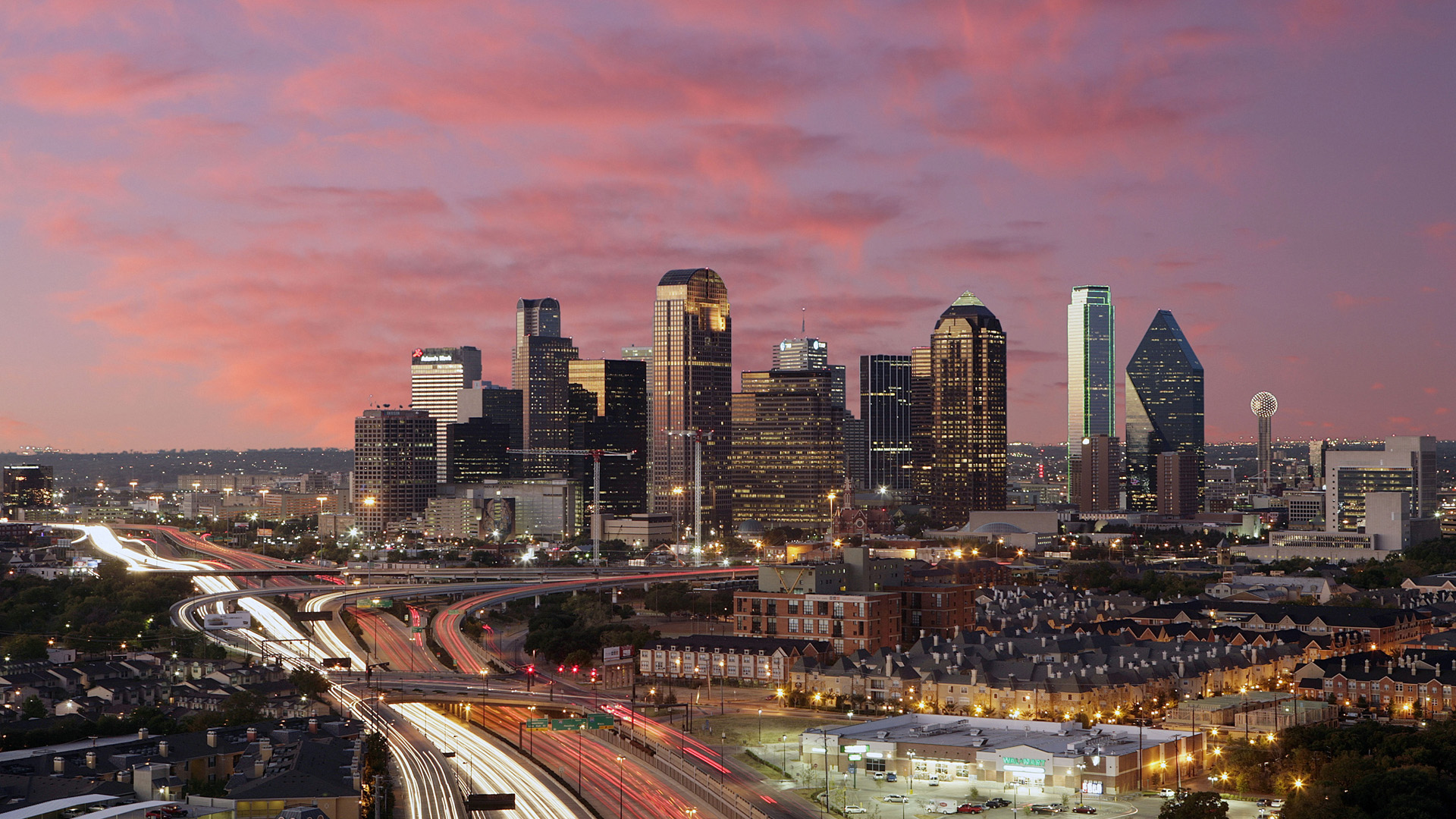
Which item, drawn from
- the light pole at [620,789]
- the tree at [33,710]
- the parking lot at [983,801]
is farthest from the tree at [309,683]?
the parking lot at [983,801]

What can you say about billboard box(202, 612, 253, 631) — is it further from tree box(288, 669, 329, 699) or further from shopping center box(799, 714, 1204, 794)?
shopping center box(799, 714, 1204, 794)

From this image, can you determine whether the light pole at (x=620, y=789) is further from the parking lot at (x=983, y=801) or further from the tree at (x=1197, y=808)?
the tree at (x=1197, y=808)

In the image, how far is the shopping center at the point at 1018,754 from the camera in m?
78.2

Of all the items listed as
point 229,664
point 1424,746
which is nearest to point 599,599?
point 229,664

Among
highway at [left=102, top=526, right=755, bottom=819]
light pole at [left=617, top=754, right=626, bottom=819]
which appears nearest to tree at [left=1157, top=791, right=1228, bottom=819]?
highway at [left=102, top=526, right=755, bottom=819]

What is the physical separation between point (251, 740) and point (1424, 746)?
56138 millimetres

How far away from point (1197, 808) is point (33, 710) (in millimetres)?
64932

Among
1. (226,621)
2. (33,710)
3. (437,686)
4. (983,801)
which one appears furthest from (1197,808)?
(226,621)

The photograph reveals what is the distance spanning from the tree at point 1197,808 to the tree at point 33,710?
2442 inches

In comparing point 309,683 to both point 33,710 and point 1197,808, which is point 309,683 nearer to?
point 33,710

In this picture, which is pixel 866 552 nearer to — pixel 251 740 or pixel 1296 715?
pixel 1296 715

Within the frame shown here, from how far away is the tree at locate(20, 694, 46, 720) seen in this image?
9425cm

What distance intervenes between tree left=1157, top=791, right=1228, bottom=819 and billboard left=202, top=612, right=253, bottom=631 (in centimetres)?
9847

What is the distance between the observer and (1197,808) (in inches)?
2645
